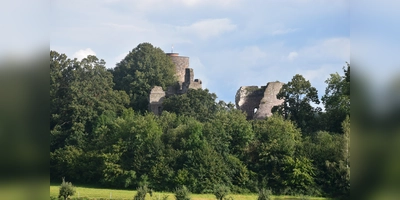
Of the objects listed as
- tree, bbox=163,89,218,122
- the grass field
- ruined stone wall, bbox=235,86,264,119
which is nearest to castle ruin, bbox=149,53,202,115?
tree, bbox=163,89,218,122

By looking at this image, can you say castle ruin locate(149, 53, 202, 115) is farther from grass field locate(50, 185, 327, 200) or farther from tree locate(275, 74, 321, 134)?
grass field locate(50, 185, 327, 200)

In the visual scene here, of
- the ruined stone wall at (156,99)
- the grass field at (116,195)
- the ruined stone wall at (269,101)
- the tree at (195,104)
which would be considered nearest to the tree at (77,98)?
the ruined stone wall at (156,99)

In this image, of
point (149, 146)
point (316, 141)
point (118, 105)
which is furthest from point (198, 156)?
point (118, 105)

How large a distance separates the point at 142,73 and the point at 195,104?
14.9 ft

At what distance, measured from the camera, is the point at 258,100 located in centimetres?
1964

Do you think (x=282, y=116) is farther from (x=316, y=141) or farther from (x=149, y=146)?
(x=149, y=146)

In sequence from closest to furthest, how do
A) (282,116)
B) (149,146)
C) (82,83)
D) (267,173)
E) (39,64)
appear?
(39,64)
(267,173)
(149,146)
(282,116)
(82,83)

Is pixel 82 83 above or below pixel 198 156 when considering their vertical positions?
above

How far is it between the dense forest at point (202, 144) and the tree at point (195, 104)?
4 cm

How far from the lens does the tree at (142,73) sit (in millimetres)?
21817

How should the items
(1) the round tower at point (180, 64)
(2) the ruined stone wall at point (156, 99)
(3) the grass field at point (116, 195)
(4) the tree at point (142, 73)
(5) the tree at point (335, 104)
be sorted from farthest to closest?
1. (1) the round tower at point (180, 64)
2. (4) the tree at point (142, 73)
3. (2) the ruined stone wall at point (156, 99)
4. (5) the tree at point (335, 104)
5. (3) the grass field at point (116, 195)

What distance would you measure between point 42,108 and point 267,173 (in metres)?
12.7

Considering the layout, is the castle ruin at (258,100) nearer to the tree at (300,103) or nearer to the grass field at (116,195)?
the tree at (300,103)

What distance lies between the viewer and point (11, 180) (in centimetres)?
166
